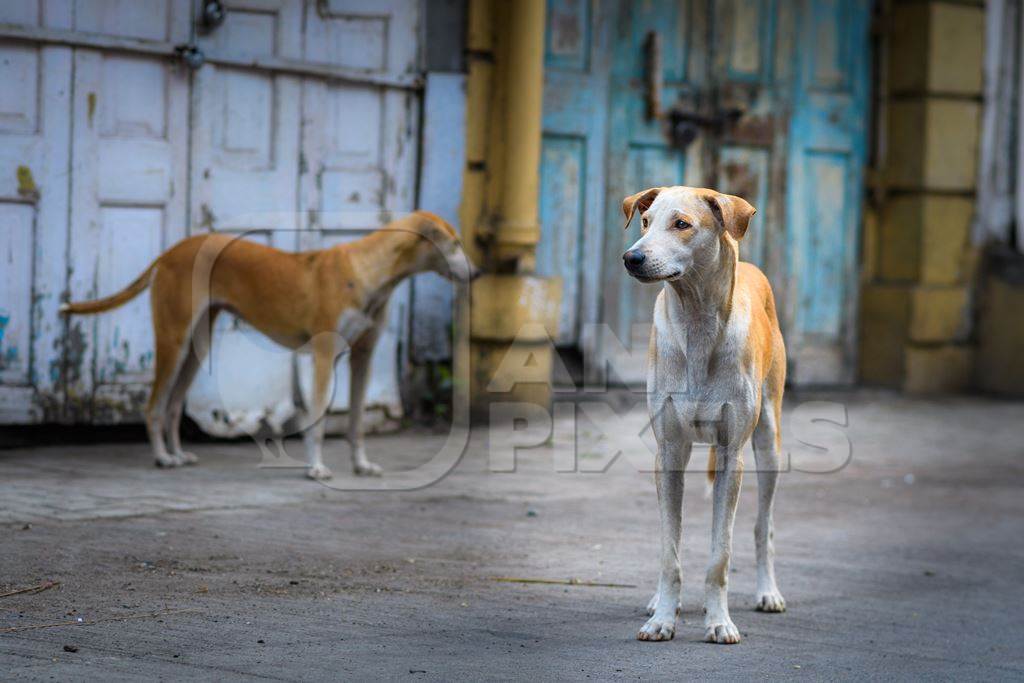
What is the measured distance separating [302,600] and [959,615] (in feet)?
7.11

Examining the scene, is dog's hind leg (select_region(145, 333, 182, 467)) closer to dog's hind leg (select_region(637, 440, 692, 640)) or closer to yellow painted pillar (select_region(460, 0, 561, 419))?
yellow painted pillar (select_region(460, 0, 561, 419))

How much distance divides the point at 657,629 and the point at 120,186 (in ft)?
13.5

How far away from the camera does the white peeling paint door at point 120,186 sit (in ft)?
23.0

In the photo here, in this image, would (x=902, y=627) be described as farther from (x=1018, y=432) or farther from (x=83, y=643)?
(x=1018, y=432)

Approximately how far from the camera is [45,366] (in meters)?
6.98

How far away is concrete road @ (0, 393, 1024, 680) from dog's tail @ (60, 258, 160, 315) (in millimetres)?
729

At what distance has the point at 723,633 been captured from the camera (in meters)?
4.20

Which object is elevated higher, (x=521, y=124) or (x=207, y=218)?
(x=521, y=124)

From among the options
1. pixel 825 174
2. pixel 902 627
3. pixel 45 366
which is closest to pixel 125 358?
pixel 45 366

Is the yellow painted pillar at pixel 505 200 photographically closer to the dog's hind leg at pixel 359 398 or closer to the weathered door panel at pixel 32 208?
the dog's hind leg at pixel 359 398

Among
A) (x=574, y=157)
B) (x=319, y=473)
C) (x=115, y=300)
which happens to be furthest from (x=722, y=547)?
(x=574, y=157)

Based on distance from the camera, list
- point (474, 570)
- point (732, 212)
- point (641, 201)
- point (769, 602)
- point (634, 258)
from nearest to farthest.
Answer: point (634, 258) < point (732, 212) < point (641, 201) < point (769, 602) < point (474, 570)

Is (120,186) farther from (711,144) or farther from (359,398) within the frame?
(711,144)

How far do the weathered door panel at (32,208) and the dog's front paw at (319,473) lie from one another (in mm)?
1420
